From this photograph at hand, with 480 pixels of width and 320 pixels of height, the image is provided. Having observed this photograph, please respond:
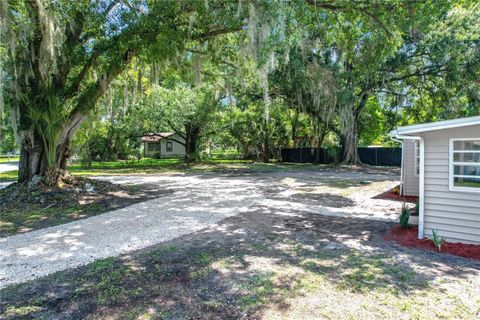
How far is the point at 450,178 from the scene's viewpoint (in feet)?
14.7

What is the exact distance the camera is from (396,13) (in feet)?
24.4

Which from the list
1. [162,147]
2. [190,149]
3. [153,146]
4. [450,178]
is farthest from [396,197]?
[153,146]

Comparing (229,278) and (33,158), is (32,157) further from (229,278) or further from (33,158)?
(229,278)

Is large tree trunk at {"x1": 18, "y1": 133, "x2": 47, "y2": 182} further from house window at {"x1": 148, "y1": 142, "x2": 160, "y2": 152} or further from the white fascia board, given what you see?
house window at {"x1": 148, "y1": 142, "x2": 160, "y2": 152}

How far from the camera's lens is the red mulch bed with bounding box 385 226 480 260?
407 cm

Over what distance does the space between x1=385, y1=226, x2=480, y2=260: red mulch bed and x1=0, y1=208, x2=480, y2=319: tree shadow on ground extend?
0.73ft

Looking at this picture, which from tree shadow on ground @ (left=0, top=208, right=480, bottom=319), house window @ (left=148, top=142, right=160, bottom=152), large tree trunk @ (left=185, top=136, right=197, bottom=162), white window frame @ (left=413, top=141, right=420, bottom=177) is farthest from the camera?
house window @ (left=148, top=142, right=160, bottom=152)

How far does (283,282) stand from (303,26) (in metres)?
6.28

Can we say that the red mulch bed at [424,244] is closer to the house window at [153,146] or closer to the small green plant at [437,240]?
the small green plant at [437,240]

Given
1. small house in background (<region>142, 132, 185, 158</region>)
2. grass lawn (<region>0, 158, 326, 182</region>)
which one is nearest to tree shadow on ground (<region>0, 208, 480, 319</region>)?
grass lawn (<region>0, 158, 326, 182</region>)

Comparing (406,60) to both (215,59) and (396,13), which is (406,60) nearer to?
(396,13)

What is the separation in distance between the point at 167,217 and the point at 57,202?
286 cm

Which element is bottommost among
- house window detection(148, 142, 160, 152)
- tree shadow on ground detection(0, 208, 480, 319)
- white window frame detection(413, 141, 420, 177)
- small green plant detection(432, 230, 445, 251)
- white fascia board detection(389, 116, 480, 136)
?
tree shadow on ground detection(0, 208, 480, 319)

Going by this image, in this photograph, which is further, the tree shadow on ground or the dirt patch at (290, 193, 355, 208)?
the dirt patch at (290, 193, 355, 208)
